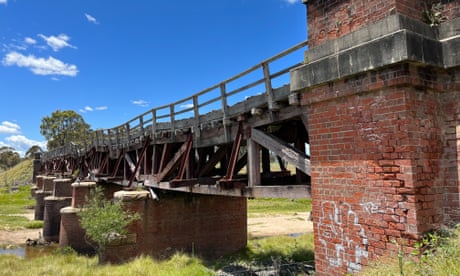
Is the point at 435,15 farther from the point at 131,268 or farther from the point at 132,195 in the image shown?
the point at 132,195

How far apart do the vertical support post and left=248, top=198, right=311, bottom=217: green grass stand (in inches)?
1149

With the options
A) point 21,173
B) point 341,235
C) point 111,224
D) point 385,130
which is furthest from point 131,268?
point 21,173

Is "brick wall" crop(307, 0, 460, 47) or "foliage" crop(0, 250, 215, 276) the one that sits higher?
"brick wall" crop(307, 0, 460, 47)

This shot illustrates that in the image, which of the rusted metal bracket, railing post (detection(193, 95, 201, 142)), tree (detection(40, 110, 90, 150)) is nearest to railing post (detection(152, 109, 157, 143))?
railing post (detection(193, 95, 201, 142))

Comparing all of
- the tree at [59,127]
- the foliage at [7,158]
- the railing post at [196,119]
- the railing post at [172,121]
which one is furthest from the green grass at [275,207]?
the foliage at [7,158]

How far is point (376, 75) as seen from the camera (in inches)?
175

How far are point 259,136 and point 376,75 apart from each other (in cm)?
334

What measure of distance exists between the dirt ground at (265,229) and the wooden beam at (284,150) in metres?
16.7

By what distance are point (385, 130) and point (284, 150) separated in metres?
2.48

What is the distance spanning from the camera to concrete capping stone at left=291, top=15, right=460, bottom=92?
13.6ft

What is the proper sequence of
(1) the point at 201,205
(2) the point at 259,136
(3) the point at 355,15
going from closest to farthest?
(3) the point at 355,15
(2) the point at 259,136
(1) the point at 201,205

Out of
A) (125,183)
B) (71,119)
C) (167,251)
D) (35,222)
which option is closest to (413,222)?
(167,251)

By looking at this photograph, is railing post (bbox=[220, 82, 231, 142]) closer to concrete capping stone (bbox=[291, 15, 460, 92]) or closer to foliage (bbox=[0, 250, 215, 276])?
concrete capping stone (bbox=[291, 15, 460, 92])

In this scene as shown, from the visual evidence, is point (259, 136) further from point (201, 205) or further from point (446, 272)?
point (201, 205)
